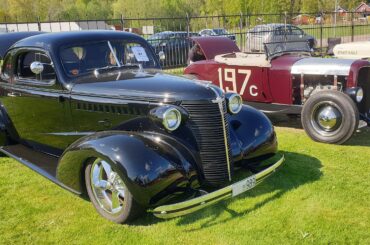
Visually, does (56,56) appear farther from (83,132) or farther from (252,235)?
(252,235)

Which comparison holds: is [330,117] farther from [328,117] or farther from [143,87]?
[143,87]

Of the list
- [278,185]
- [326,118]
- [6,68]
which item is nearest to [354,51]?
[326,118]

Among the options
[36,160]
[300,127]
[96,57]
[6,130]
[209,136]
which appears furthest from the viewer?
[300,127]

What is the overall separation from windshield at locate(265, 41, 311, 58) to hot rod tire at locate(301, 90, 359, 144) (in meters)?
1.34

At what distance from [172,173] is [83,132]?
4.93ft

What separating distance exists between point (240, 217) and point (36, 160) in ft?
8.55

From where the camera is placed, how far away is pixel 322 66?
617cm

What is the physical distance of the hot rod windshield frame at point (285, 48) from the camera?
22.2 ft

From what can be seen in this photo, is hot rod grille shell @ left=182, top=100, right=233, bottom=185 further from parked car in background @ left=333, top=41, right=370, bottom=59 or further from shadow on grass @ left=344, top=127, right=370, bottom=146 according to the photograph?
parked car in background @ left=333, top=41, right=370, bottom=59

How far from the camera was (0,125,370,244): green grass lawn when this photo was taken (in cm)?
340

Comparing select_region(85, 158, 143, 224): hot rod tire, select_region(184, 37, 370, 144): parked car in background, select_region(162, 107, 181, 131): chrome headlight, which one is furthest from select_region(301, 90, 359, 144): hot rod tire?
select_region(85, 158, 143, 224): hot rod tire

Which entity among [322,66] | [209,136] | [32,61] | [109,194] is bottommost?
[109,194]

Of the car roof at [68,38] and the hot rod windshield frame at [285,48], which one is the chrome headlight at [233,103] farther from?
the hot rod windshield frame at [285,48]

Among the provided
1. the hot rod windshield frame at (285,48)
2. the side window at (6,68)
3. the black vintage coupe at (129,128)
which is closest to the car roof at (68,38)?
the black vintage coupe at (129,128)
